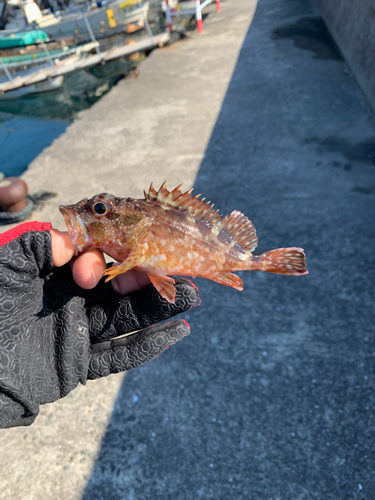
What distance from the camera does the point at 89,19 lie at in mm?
33781

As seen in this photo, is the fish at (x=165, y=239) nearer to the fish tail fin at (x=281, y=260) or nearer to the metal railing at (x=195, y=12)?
the fish tail fin at (x=281, y=260)

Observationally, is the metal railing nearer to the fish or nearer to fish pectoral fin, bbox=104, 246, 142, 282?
the fish

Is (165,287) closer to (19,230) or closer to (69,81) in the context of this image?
(19,230)

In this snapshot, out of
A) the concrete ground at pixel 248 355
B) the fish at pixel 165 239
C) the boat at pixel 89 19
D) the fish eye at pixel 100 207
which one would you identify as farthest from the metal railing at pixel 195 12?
the fish eye at pixel 100 207

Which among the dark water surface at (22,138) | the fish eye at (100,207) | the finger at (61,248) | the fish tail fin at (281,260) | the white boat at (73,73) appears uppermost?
the fish eye at (100,207)

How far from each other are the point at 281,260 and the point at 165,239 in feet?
4.36

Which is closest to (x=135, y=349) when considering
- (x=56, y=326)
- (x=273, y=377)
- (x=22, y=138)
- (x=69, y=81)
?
(x=56, y=326)

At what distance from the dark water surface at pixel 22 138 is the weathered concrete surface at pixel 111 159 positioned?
21.7 ft

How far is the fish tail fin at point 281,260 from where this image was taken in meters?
3.58

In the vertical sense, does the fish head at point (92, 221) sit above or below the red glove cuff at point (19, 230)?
below

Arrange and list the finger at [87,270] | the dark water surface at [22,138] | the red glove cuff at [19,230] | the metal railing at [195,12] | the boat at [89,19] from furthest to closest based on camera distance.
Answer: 1. the boat at [89,19]
2. the metal railing at [195,12]
3. the dark water surface at [22,138]
4. the red glove cuff at [19,230]
5. the finger at [87,270]

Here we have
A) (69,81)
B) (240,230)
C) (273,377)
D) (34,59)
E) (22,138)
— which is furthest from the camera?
(34,59)

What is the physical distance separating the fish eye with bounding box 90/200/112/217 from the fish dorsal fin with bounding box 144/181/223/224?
0.42 meters

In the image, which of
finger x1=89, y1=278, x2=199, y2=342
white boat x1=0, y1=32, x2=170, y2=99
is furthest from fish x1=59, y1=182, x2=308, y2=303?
white boat x1=0, y1=32, x2=170, y2=99
